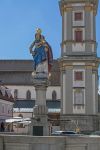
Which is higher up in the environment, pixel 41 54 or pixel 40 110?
pixel 41 54

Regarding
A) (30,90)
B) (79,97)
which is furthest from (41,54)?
(30,90)

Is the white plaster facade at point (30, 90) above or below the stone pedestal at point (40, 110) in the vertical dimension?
above

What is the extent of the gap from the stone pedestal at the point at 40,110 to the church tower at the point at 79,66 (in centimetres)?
3150

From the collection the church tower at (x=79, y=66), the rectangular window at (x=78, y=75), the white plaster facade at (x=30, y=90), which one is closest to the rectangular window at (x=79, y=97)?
the church tower at (x=79, y=66)

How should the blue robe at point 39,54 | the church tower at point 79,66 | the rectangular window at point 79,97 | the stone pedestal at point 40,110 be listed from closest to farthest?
the stone pedestal at point 40,110 < the blue robe at point 39,54 < the church tower at point 79,66 < the rectangular window at point 79,97

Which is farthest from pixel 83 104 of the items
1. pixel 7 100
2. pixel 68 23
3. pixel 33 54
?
pixel 33 54

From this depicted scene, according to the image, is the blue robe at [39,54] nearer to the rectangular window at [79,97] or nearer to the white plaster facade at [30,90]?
the rectangular window at [79,97]

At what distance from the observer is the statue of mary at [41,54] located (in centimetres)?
2138

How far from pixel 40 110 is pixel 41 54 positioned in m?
3.07

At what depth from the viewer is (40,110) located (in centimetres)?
2061

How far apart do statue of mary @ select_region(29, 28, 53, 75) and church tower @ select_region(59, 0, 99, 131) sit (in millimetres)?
31164

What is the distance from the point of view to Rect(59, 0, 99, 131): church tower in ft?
173

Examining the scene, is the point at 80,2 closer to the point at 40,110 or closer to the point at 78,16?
the point at 78,16

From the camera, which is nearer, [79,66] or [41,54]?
[41,54]
